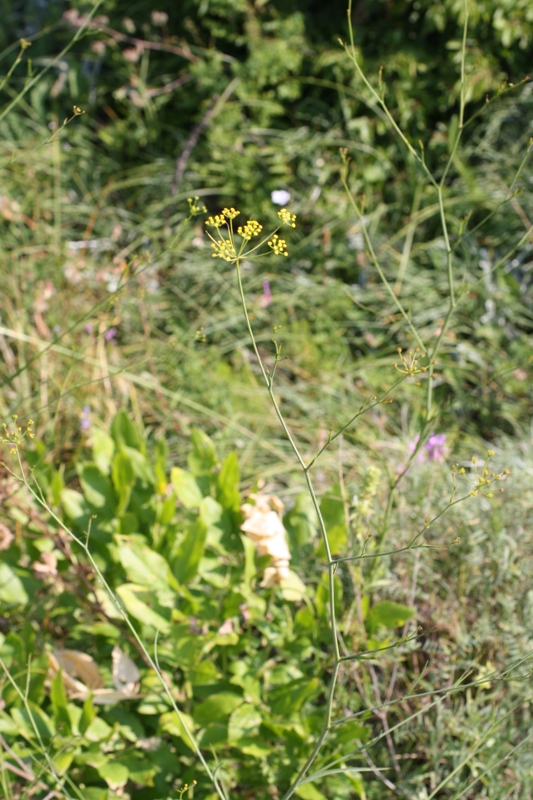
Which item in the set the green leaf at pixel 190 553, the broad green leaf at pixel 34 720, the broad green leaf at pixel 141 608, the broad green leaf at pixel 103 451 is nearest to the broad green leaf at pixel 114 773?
the broad green leaf at pixel 34 720

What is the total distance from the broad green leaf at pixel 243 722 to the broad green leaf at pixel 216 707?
15 mm

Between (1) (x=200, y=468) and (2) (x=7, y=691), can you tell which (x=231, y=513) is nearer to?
(1) (x=200, y=468)

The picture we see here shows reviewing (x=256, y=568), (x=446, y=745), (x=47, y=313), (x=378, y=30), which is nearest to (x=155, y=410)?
(x=47, y=313)

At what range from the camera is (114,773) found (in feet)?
4.55

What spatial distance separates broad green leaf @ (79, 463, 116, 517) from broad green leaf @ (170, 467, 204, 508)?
0.50 feet

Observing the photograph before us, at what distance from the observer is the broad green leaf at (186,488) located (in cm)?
168

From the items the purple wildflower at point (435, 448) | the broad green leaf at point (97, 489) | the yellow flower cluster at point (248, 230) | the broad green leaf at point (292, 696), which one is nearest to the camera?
the yellow flower cluster at point (248, 230)

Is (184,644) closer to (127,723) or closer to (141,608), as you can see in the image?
(141,608)

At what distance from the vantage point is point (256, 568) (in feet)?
5.20

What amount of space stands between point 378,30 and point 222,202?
44.4 inches

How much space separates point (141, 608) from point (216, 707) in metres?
0.24

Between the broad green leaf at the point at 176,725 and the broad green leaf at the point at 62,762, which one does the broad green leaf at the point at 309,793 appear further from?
the broad green leaf at the point at 62,762

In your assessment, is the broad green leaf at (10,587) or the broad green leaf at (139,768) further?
the broad green leaf at (10,587)

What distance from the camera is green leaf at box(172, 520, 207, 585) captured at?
5.08ft
